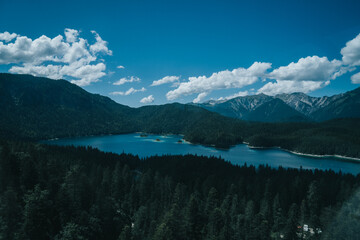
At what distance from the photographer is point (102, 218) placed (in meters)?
28.7

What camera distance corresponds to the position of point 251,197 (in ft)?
159

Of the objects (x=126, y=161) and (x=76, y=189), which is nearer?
(x=76, y=189)

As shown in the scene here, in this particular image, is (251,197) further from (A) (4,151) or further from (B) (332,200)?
(A) (4,151)

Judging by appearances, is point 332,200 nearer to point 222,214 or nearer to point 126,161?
point 222,214

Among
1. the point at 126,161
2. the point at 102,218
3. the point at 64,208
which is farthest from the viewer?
the point at 126,161

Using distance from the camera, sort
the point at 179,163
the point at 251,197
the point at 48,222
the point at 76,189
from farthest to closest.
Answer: the point at 179,163 → the point at 251,197 → the point at 76,189 → the point at 48,222

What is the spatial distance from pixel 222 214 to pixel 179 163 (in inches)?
1777

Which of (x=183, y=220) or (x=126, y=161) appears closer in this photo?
(x=183, y=220)

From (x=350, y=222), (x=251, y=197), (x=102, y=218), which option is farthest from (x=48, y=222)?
(x=251, y=197)

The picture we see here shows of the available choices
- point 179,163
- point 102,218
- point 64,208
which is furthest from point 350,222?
point 179,163

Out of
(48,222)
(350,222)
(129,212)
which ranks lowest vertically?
(129,212)

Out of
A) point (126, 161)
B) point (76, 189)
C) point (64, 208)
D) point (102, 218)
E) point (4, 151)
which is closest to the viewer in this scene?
point (64, 208)

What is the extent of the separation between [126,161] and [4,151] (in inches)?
2056

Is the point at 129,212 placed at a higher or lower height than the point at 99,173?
lower
